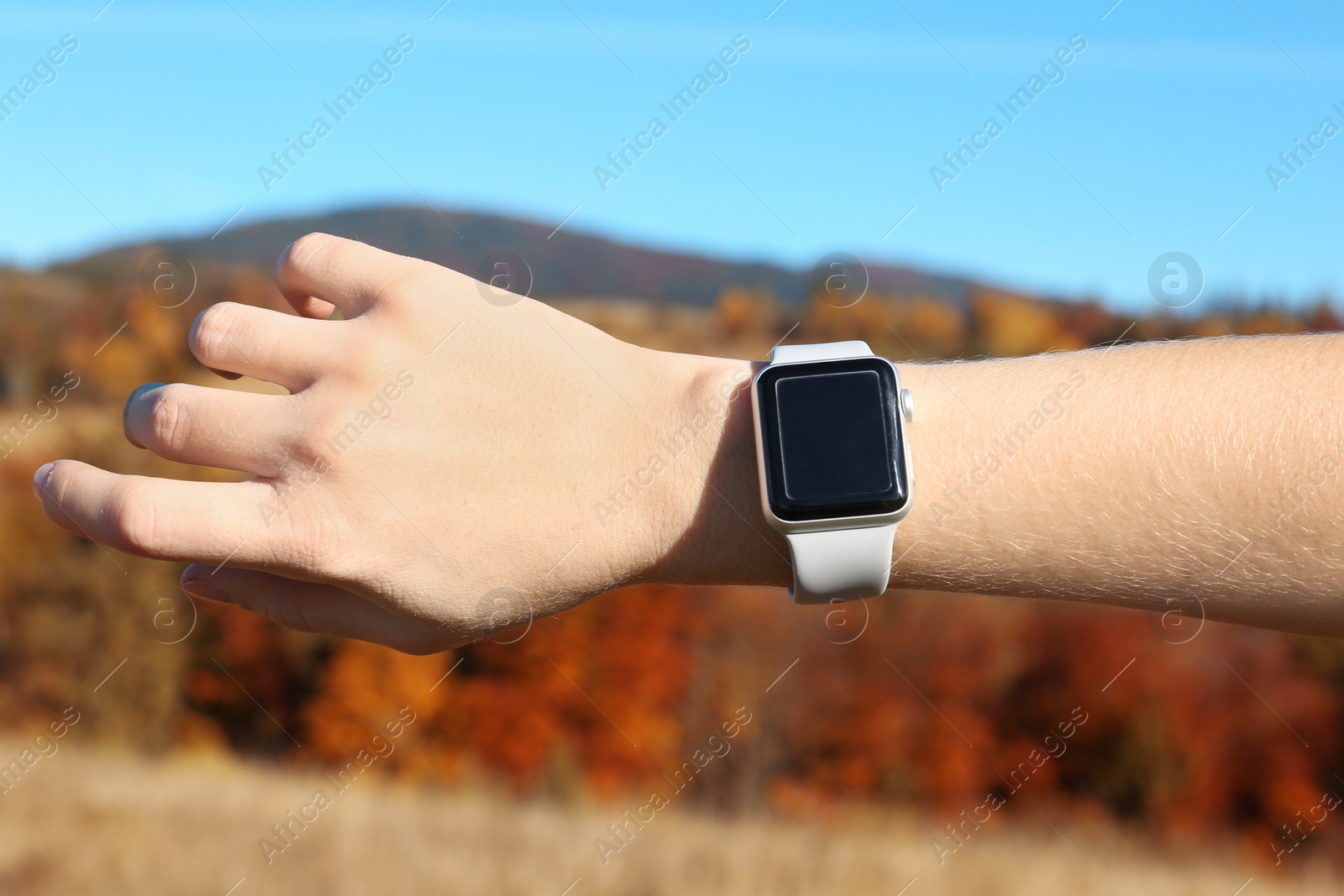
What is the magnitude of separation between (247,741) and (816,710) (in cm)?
2314

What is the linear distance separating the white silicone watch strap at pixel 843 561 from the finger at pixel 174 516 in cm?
85

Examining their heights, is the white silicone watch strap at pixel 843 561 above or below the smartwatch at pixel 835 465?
below

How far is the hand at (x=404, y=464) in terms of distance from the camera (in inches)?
61.0

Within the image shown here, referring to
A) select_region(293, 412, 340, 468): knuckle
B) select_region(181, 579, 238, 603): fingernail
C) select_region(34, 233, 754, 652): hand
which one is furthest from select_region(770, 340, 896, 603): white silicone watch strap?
select_region(181, 579, 238, 603): fingernail

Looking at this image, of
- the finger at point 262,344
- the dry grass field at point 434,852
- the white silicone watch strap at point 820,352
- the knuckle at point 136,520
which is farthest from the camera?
the dry grass field at point 434,852

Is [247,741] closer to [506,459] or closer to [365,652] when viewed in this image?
[365,652]

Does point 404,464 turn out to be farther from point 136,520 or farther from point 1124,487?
point 1124,487

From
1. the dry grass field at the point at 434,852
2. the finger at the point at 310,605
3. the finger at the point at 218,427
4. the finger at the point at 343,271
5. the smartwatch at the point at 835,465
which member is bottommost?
the dry grass field at the point at 434,852

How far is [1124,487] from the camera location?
161 centimetres

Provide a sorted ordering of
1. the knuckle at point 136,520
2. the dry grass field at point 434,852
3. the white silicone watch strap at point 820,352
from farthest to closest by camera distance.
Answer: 1. the dry grass field at point 434,852
2. the white silicone watch strap at point 820,352
3. the knuckle at point 136,520

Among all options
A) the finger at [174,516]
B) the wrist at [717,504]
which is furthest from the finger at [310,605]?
the wrist at [717,504]

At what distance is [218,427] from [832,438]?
1019mm

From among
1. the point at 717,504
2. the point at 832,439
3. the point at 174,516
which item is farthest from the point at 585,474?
the point at 174,516

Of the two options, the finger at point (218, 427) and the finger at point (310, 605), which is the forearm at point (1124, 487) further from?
the finger at point (218, 427)
